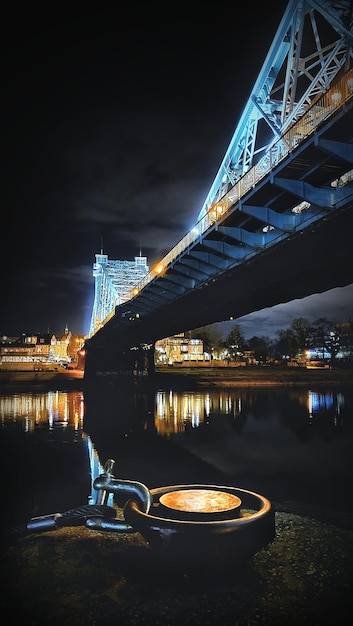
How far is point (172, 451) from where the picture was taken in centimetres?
1956

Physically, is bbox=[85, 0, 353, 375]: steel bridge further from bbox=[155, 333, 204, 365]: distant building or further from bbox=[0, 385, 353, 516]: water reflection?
bbox=[155, 333, 204, 365]: distant building

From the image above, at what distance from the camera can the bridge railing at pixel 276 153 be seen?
11.7 metres

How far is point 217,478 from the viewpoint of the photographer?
1503 cm

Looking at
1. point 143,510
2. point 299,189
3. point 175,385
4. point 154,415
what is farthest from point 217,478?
point 175,385

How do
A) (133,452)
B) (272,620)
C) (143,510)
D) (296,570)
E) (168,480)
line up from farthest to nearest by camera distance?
(133,452) < (168,480) < (143,510) < (296,570) < (272,620)

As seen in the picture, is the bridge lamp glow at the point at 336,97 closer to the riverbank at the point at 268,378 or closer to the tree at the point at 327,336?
the riverbank at the point at 268,378

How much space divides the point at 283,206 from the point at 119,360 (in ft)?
218

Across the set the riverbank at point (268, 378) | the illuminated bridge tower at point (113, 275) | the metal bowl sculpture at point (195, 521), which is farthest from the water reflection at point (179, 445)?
the illuminated bridge tower at point (113, 275)

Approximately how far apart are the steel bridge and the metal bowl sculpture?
9390 millimetres

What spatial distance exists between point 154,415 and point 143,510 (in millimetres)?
24433

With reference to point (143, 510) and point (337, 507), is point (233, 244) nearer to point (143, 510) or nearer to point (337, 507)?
point (337, 507)

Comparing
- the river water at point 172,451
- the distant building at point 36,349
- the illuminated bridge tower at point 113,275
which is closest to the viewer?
the river water at point 172,451

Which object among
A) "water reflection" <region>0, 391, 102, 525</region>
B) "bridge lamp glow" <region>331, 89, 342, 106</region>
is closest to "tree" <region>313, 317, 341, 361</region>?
"water reflection" <region>0, 391, 102, 525</region>

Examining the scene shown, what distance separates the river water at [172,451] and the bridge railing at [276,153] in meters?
10.1
